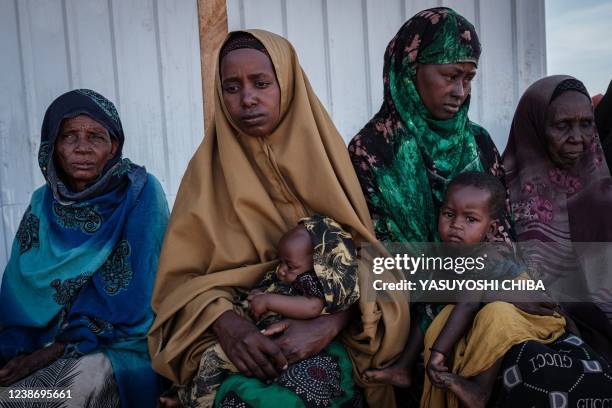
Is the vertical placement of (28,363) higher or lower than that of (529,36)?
lower

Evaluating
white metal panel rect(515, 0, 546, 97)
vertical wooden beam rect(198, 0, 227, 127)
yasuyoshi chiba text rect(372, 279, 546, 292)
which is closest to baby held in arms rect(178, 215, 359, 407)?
yasuyoshi chiba text rect(372, 279, 546, 292)

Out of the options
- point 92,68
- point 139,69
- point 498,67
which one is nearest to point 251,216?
point 139,69

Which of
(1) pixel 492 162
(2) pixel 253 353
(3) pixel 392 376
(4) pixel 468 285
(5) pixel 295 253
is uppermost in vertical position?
(1) pixel 492 162

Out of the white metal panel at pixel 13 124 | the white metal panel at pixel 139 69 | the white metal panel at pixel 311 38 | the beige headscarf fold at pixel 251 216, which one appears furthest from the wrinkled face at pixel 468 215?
the white metal panel at pixel 13 124

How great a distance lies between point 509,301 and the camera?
2115 millimetres

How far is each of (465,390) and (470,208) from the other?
2.13 ft

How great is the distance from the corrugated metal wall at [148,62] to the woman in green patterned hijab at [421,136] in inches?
63.2

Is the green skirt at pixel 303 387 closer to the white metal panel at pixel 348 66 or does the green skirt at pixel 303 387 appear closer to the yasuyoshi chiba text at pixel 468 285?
the yasuyoshi chiba text at pixel 468 285

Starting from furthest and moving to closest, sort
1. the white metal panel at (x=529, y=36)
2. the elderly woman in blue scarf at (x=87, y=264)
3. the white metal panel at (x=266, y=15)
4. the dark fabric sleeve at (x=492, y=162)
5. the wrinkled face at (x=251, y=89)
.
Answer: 1. the white metal panel at (x=529, y=36)
2. the white metal panel at (x=266, y=15)
3. the dark fabric sleeve at (x=492, y=162)
4. the elderly woman in blue scarf at (x=87, y=264)
5. the wrinkled face at (x=251, y=89)

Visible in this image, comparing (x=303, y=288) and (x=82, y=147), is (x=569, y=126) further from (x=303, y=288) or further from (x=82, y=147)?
(x=82, y=147)

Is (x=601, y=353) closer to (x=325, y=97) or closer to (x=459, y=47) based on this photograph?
(x=459, y=47)

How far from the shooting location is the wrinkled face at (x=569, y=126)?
2.79 metres

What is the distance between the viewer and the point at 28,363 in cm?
245

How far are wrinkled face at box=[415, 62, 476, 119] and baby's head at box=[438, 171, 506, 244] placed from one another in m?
0.38
